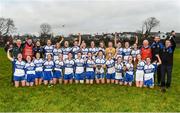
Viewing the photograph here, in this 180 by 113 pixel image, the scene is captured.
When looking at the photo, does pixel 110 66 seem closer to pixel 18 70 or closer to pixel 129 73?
pixel 129 73

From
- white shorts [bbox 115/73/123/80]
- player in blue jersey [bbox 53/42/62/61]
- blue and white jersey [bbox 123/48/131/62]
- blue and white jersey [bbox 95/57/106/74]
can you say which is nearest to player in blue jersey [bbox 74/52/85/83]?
blue and white jersey [bbox 95/57/106/74]

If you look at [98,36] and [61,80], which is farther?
[98,36]

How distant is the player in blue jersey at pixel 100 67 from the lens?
14.9 m

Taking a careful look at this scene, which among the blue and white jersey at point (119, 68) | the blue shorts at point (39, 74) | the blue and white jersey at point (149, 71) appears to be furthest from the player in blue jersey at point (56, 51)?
the blue and white jersey at point (149, 71)

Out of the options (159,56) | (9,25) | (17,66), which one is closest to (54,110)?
(17,66)

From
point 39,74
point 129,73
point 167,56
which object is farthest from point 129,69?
point 39,74

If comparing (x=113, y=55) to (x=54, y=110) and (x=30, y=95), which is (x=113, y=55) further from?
(x=54, y=110)

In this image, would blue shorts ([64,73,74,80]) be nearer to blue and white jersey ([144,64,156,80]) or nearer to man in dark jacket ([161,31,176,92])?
blue and white jersey ([144,64,156,80])

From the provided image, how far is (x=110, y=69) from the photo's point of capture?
14844 millimetres

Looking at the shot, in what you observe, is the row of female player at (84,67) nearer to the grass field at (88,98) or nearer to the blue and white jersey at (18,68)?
the blue and white jersey at (18,68)

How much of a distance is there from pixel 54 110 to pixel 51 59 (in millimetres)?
5092

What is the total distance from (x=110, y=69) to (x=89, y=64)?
961 mm

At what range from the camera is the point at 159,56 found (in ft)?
45.3

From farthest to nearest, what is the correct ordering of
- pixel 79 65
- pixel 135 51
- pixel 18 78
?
pixel 135 51
pixel 79 65
pixel 18 78
